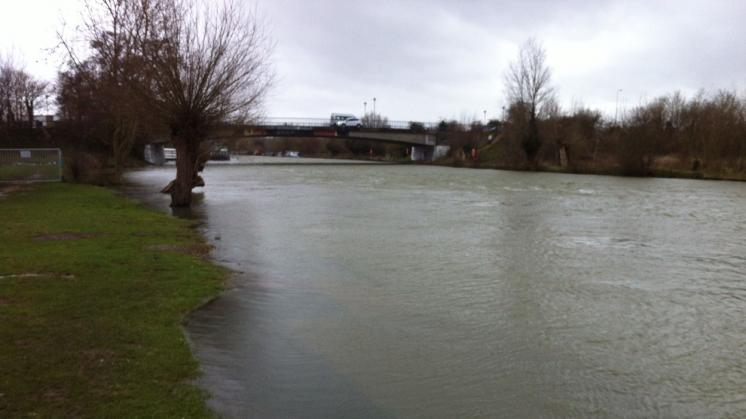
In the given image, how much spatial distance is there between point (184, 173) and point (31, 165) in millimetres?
14535

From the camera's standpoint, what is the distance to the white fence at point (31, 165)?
3228 centimetres

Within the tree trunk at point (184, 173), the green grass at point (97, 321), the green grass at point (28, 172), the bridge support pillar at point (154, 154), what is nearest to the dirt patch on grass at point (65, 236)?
the green grass at point (97, 321)

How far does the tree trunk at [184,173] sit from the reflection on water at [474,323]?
19.5ft

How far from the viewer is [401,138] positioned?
88062 mm

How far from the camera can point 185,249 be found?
42.8 feet

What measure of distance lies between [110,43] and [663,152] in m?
51.1

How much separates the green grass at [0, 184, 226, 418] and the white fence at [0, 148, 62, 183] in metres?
21.0

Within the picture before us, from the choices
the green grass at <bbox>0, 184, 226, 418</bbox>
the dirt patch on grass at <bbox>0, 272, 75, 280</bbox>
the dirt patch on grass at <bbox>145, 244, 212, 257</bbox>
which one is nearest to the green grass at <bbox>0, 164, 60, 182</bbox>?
the green grass at <bbox>0, 184, 226, 418</bbox>

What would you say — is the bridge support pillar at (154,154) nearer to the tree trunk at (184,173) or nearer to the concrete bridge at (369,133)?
the concrete bridge at (369,133)

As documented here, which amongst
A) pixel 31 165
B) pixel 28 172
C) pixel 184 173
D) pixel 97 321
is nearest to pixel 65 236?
pixel 97 321

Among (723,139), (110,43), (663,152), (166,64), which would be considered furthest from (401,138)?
(166,64)

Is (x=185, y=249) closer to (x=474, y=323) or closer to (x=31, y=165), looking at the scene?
(x=474, y=323)

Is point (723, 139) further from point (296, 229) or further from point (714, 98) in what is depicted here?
point (296, 229)

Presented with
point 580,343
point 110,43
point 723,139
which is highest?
point 110,43
